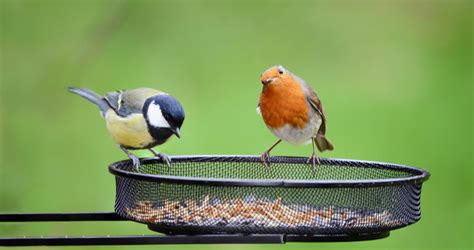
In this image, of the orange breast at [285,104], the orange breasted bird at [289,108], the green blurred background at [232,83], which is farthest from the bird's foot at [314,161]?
the green blurred background at [232,83]

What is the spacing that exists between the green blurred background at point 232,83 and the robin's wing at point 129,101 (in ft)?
3.87

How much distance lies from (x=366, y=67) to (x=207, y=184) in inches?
150

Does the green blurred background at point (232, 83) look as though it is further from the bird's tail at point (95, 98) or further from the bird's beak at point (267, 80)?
the bird's beak at point (267, 80)

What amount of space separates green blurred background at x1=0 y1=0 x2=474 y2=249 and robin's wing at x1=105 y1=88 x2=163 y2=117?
1.18 meters

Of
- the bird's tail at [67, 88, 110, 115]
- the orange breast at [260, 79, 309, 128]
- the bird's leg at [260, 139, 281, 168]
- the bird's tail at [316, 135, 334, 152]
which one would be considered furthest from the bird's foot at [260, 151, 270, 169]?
the bird's tail at [67, 88, 110, 115]

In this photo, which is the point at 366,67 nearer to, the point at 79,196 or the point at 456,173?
the point at 456,173

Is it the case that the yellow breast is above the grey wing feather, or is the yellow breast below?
below

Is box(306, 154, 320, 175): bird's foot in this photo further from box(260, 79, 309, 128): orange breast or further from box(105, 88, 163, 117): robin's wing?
box(105, 88, 163, 117): robin's wing

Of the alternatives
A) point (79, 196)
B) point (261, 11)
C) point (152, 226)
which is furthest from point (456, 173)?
point (152, 226)

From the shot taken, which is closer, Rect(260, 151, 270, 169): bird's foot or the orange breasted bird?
the orange breasted bird

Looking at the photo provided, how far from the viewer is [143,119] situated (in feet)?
12.8

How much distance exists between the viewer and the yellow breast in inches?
153

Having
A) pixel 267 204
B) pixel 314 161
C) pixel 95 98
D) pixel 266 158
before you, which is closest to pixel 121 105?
pixel 95 98

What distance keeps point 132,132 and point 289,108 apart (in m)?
0.68
